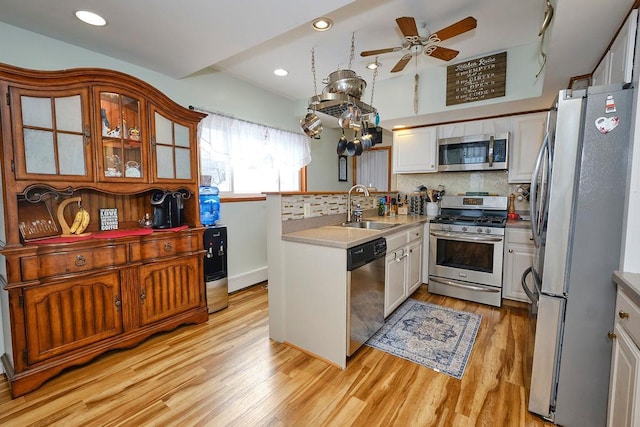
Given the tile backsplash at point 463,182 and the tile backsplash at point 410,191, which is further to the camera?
the tile backsplash at point 463,182

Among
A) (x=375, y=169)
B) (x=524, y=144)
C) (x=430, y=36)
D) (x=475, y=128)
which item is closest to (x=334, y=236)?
(x=430, y=36)

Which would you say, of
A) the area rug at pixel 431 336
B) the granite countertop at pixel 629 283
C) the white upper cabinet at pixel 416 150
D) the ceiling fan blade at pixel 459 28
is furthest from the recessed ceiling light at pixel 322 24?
the area rug at pixel 431 336

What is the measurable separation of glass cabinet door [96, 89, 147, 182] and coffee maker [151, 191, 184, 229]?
271mm

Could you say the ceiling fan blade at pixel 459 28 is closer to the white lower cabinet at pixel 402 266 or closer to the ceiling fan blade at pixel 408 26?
the ceiling fan blade at pixel 408 26

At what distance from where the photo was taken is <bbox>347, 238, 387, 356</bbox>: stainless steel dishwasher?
2.00 metres

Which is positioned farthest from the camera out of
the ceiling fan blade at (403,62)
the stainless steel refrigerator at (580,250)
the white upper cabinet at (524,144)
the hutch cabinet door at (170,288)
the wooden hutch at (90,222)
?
the white upper cabinet at (524,144)

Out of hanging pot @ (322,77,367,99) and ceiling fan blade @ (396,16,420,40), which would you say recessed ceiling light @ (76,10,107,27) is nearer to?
hanging pot @ (322,77,367,99)

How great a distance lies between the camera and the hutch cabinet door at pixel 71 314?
1.78m

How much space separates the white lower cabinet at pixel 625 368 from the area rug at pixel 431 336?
2.69ft

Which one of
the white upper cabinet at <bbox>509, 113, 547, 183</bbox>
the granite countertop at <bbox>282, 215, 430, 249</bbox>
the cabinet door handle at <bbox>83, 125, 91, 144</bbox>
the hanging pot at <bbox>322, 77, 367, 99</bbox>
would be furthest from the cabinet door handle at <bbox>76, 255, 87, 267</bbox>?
the white upper cabinet at <bbox>509, 113, 547, 183</bbox>

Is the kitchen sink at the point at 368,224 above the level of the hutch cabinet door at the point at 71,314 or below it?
above

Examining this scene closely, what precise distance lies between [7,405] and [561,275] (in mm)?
3172

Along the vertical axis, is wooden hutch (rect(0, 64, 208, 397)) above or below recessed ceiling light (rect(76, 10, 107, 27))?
below

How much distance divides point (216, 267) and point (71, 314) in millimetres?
1210
